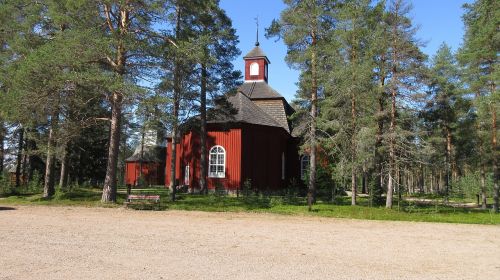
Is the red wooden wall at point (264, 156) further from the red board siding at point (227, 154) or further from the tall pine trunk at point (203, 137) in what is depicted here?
the tall pine trunk at point (203, 137)

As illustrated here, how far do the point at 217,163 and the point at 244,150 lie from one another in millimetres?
2044

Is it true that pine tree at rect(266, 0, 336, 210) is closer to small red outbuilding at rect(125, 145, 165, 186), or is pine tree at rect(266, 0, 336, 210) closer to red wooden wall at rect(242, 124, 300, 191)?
red wooden wall at rect(242, 124, 300, 191)

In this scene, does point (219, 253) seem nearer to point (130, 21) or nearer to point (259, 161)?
point (130, 21)

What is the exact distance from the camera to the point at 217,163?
26297 mm

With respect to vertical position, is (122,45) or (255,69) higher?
(255,69)

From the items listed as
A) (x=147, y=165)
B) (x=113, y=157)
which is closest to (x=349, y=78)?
(x=113, y=157)

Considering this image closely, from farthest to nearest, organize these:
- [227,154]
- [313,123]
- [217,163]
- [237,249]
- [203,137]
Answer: [217,163] < [227,154] < [203,137] < [313,123] < [237,249]

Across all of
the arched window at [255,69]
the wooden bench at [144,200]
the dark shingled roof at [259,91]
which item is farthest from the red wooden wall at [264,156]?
the wooden bench at [144,200]

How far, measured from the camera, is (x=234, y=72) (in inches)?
936

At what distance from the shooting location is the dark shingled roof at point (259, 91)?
32.2m

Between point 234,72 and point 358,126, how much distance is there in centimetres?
820

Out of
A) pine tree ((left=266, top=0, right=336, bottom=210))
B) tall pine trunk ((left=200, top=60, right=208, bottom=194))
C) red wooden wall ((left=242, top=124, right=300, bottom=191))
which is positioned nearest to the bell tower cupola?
red wooden wall ((left=242, top=124, right=300, bottom=191))

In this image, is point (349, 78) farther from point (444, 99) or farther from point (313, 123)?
A: point (444, 99)

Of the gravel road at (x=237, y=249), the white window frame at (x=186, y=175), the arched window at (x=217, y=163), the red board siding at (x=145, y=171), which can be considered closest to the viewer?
the gravel road at (x=237, y=249)
